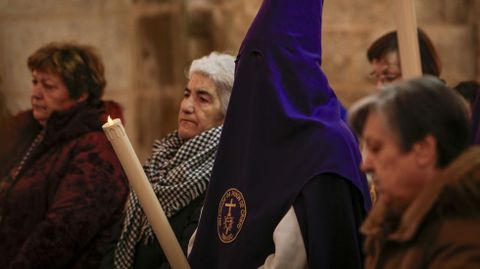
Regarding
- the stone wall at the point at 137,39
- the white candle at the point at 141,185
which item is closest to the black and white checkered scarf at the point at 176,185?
the white candle at the point at 141,185

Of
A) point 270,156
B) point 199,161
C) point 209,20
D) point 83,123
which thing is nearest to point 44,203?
point 83,123

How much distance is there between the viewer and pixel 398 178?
2148mm

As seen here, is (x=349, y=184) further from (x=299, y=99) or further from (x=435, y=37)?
(x=435, y=37)

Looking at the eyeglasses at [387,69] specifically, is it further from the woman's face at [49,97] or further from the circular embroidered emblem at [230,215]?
the woman's face at [49,97]

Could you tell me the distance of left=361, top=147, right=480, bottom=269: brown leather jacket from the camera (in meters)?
2.01

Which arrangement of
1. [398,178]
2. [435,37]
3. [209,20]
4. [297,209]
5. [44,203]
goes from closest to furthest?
[398,178] < [297,209] < [44,203] < [435,37] < [209,20]

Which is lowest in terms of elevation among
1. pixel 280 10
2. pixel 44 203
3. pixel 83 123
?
pixel 44 203

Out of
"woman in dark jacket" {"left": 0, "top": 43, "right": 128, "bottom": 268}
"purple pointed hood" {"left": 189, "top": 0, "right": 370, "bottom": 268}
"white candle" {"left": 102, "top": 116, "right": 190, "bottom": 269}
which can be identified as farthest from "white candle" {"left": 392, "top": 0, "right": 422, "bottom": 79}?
"woman in dark jacket" {"left": 0, "top": 43, "right": 128, "bottom": 268}

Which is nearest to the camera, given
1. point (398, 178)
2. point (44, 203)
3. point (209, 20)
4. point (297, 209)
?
point (398, 178)

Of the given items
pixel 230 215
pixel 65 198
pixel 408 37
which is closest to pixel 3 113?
pixel 65 198

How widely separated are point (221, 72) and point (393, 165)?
1.77 metres

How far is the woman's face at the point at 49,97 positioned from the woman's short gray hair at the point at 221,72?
2.75ft

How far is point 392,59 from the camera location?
3871 mm

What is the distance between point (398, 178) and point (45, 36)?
453 cm
